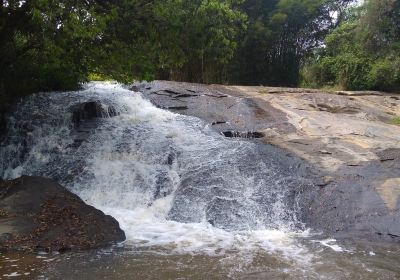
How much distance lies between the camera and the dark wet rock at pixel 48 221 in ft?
21.2

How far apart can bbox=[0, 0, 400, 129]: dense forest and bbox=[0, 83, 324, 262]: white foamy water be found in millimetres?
1490

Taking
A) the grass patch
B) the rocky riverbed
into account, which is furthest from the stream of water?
the grass patch

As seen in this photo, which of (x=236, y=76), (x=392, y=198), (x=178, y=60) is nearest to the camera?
(x=392, y=198)

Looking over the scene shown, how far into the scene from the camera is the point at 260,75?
22.9 metres

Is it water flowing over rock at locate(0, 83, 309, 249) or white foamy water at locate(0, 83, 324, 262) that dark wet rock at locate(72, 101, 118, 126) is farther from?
white foamy water at locate(0, 83, 324, 262)

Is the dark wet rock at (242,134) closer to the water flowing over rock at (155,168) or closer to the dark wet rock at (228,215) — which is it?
the water flowing over rock at (155,168)

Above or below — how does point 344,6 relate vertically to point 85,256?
above

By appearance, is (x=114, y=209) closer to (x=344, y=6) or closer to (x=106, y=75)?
(x=106, y=75)

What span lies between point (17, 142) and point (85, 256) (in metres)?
5.40

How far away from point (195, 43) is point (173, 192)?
3.10 m

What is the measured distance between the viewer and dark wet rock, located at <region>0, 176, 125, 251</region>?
21.2ft

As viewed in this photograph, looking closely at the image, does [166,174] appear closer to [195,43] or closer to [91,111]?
[195,43]

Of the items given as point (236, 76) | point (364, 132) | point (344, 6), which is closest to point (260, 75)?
point (236, 76)

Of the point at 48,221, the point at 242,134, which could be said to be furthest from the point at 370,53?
the point at 48,221
